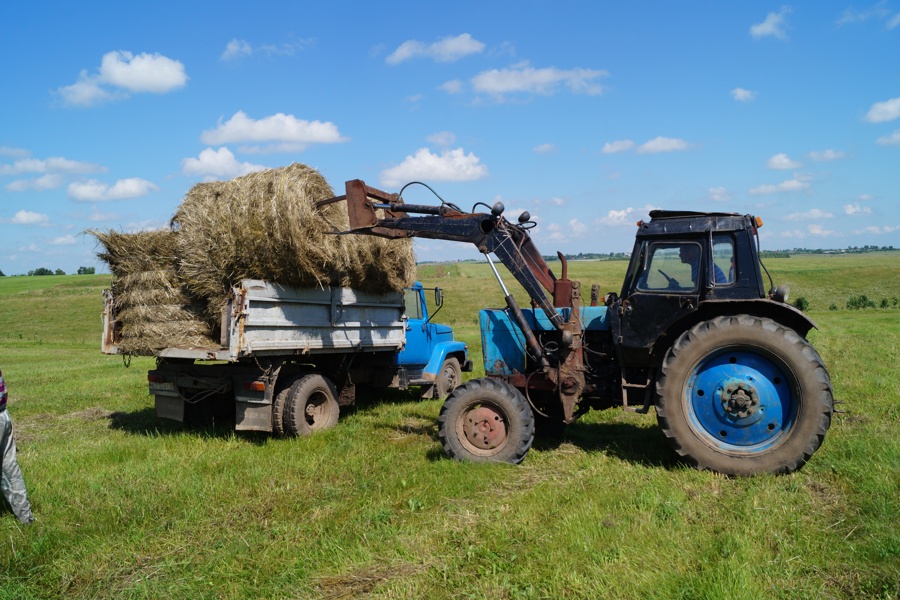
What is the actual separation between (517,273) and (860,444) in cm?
372

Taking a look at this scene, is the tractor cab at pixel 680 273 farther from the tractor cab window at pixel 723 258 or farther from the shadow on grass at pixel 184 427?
the shadow on grass at pixel 184 427

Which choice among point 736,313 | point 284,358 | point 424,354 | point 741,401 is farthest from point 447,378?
point 741,401

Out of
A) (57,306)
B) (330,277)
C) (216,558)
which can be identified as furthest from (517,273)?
(57,306)

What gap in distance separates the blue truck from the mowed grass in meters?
0.42

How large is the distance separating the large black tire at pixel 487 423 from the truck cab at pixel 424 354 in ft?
12.1

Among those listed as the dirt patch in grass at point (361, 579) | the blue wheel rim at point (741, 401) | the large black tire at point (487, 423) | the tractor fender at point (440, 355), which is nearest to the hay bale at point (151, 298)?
the large black tire at point (487, 423)

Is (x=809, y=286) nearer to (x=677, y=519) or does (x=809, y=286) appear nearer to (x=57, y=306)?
(x=677, y=519)

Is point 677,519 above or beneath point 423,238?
beneath

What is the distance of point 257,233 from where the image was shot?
736 cm

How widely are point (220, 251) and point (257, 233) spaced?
1.68 feet

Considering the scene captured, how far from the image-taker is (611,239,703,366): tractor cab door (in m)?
5.96

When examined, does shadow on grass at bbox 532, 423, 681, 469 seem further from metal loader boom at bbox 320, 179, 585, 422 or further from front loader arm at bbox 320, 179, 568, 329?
front loader arm at bbox 320, 179, 568, 329

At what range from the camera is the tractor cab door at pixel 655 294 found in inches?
235

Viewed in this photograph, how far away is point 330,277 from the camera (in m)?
8.12
